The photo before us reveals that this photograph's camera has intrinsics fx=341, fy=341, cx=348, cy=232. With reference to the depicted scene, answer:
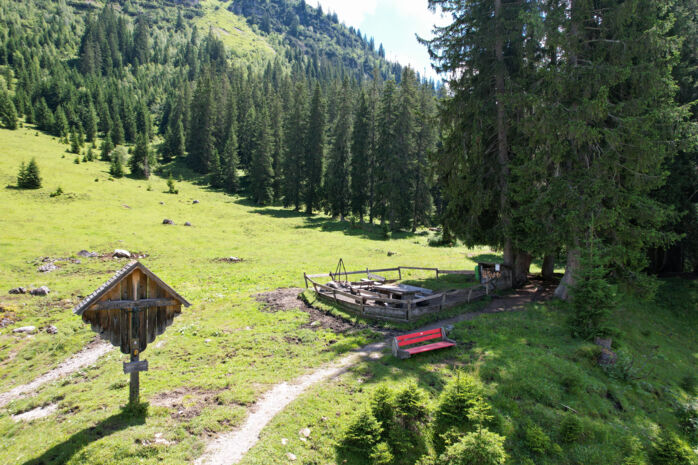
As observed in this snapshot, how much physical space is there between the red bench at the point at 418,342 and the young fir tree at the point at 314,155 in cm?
4683

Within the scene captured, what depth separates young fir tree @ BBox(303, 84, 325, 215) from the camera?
189ft

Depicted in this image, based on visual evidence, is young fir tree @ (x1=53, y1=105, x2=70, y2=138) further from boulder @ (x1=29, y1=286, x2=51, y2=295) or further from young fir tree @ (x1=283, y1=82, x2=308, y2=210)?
boulder @ (x1=29, y1=286, x2=51, y2=295)

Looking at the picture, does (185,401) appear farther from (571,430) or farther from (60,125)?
(60,125)

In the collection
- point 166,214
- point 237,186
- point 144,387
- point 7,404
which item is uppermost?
point 237,186

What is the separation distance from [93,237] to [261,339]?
2570 cm

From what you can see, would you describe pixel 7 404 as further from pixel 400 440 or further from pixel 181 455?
pixel 400 440

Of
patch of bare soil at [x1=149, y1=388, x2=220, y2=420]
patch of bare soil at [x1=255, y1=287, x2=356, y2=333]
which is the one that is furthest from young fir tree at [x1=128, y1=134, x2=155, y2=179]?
patch of bare soil at [x1=149, y1=388, x2=220, y2=420]

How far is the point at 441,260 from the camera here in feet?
102

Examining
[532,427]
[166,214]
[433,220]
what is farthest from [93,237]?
[532,427]

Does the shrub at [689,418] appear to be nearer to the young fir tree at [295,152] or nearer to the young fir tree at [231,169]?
the young fir tree at [295,152]

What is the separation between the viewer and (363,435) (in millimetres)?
7445

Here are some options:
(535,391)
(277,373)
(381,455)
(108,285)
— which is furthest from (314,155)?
(381,455)

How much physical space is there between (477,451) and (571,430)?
3.53 m

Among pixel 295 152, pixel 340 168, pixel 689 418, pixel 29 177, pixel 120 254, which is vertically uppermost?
pixel 295 152
